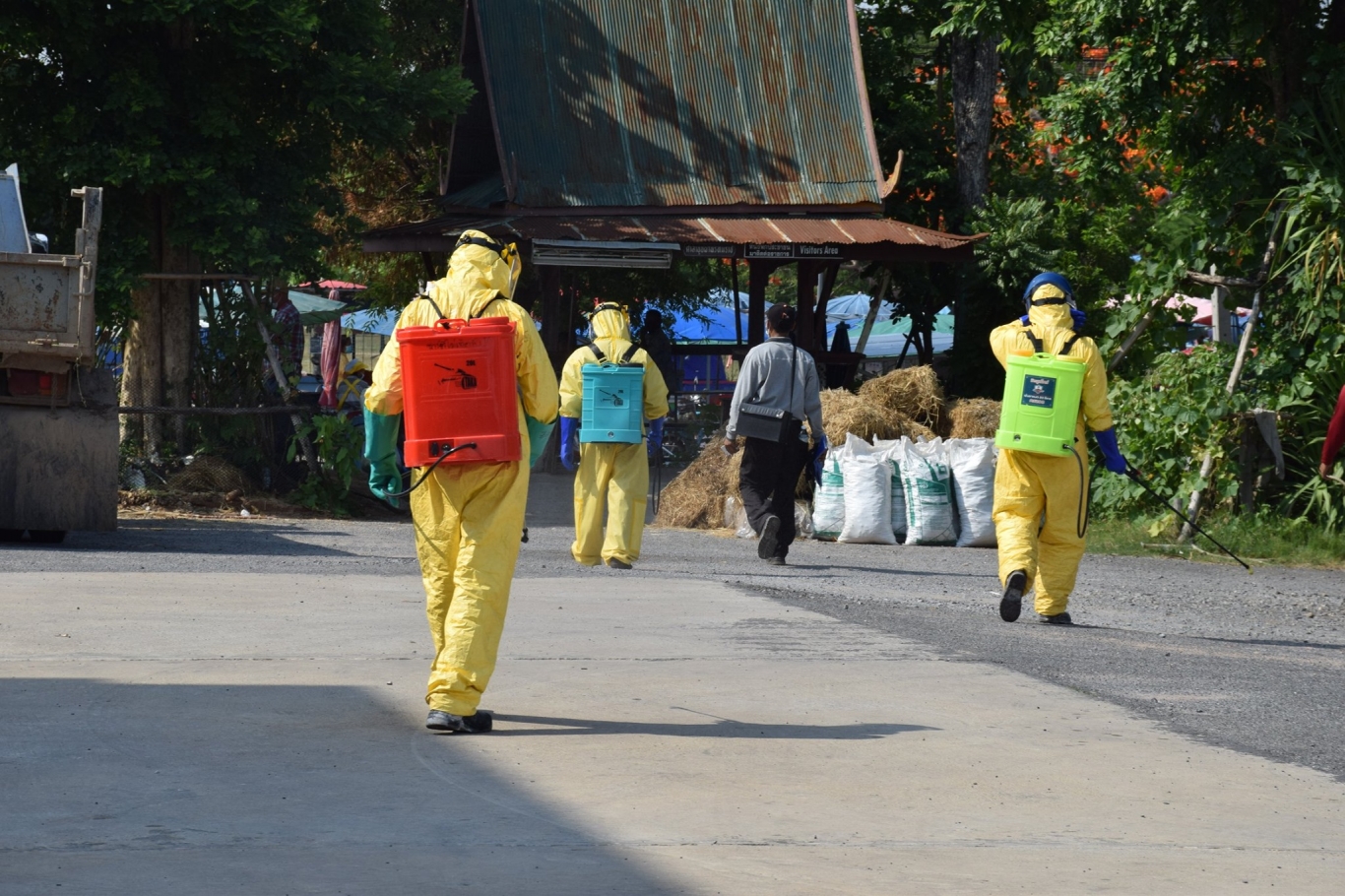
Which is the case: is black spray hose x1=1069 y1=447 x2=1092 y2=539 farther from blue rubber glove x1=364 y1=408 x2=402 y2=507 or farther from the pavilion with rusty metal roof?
the pavilion with rusty metal roof

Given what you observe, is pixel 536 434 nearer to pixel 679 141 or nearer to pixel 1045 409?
pixel 1045 409

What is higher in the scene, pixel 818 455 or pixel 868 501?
pixel 818 455

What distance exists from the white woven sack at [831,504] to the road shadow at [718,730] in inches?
361

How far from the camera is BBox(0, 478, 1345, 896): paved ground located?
4.62 metres

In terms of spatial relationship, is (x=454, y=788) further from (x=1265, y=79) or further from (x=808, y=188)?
(x=808, y=188)

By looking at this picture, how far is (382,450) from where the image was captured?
22.2ft

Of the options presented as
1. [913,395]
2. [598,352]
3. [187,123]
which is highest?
[187,123]

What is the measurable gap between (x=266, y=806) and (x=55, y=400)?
8284 mm

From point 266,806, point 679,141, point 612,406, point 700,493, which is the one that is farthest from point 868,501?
point 266,806

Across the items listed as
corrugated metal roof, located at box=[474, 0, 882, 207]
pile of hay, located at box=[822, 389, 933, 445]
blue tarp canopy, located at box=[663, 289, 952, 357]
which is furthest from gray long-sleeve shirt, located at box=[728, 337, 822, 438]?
blue tarp canopy, located at box=[663, 289, 952, 357]

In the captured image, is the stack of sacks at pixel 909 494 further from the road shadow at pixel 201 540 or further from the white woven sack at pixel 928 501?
the road shadow at pixel 201 540

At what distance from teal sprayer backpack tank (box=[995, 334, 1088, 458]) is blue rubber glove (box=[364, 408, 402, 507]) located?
160 inches

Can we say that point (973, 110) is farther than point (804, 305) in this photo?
Yes

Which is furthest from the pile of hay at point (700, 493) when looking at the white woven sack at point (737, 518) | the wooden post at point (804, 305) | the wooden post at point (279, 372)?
the wooden post at point (279, 372)
